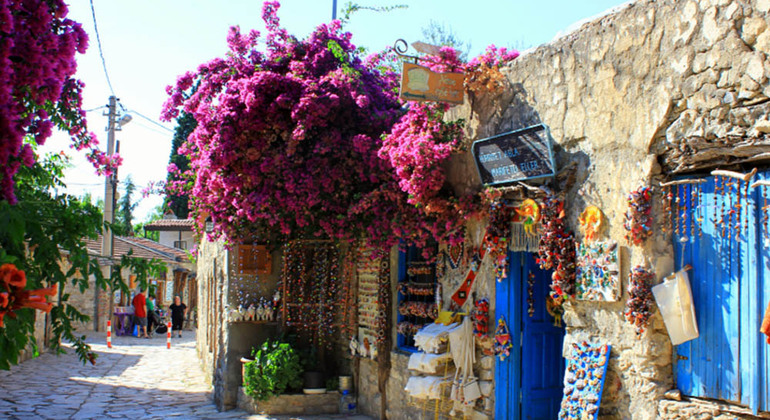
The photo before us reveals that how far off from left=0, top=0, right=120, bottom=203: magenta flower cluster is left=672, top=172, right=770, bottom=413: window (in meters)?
4.30

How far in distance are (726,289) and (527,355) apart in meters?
2.63

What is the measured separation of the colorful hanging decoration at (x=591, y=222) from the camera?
5.88 m

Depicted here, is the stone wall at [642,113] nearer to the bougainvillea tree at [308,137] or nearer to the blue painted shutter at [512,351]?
the blue painted shutter at [512,351]

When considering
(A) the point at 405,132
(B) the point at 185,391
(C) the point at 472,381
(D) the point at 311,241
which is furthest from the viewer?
(B) the point at 185,391

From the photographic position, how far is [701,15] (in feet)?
16.6

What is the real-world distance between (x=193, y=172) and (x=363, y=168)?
12.2 ft

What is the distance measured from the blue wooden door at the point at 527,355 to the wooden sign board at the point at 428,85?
5.88 feet

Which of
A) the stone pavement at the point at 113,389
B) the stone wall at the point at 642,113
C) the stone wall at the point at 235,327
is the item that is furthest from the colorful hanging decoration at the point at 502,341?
the stone wall at the point at 235,327

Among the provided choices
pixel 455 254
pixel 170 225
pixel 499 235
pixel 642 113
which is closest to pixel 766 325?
pixel 642 113

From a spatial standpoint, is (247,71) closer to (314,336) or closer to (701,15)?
(314,336)

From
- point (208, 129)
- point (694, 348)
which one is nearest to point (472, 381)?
point (694, 348)

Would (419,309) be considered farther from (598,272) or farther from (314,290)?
(598,272)

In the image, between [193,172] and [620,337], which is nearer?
[620,337]

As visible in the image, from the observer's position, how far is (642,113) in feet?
18.2
